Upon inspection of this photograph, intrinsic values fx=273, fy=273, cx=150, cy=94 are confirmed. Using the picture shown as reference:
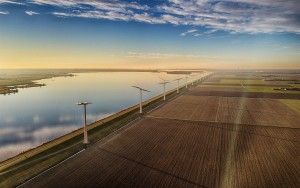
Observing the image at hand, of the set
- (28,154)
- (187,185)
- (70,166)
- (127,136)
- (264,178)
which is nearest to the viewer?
(187,185)

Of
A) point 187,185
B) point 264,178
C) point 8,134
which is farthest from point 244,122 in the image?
point 8,134

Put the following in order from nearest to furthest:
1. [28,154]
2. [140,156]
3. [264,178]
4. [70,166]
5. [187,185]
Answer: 1. [187,185]
2. [264,178]
3. [70,166]
4. [140,156]
5. [28,154]

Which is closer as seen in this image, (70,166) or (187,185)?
(187,185)

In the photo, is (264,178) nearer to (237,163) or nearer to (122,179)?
(237,163)

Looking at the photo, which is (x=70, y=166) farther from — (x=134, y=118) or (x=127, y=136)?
(x=134, y=118)

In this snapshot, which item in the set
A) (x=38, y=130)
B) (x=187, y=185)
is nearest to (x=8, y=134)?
(x=38, y=130)

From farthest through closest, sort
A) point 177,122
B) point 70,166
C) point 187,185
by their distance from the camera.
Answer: point 177,122 → point 70,166 → point 187,185
